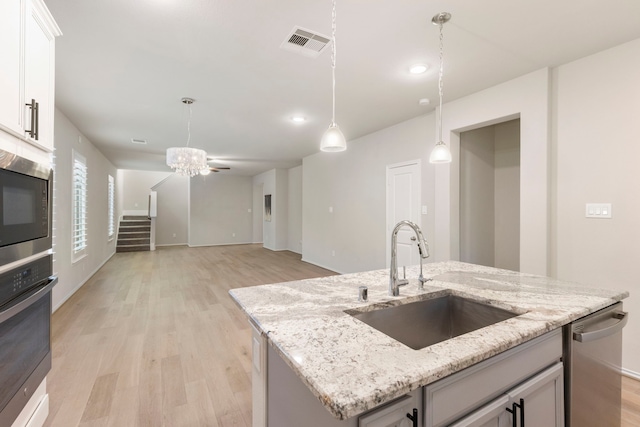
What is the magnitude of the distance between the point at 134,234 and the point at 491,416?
10809mm

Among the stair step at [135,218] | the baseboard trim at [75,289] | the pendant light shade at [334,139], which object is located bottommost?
the baseboard trim at [75,289]

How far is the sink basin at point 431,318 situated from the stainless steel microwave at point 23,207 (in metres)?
1.51

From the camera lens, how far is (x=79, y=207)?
4.69 meters

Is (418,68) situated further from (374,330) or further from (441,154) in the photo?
(374,330)

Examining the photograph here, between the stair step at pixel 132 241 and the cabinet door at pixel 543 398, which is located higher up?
the cabinet door at pixel 543 398

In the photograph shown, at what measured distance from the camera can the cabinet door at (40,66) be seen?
140 cm

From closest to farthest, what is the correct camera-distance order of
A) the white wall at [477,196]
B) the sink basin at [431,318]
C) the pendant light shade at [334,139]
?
the sink basin at [431,318], the pendant light shade at [334,139], the white wall at [477,196]

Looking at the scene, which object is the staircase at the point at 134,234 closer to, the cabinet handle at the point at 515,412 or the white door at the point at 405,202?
the white door at the point at 405,202

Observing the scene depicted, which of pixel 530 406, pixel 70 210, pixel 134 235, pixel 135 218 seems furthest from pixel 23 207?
pixel 135 218

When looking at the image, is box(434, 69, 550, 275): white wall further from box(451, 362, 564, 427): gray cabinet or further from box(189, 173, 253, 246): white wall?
box(189, 173, 253, 246): white wall

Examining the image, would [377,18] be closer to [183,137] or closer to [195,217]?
[183,137]

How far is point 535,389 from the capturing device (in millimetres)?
1095

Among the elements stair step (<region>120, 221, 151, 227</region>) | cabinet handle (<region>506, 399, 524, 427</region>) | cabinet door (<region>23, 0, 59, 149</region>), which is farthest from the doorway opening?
stair step (<region>120, 221, 151, 227</region>)

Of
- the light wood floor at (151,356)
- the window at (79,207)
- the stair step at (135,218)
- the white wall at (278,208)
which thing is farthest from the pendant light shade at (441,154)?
the stair step at (135,218)
